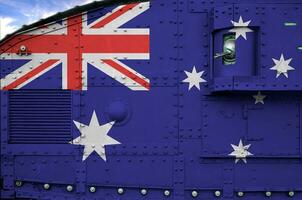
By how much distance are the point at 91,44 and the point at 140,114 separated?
35.8 inches

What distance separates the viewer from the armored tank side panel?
3686mm

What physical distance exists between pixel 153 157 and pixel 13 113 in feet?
5.19

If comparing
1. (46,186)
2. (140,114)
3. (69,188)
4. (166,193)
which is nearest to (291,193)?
(166,193)

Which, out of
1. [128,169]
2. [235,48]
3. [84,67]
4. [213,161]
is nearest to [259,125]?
[213,161]

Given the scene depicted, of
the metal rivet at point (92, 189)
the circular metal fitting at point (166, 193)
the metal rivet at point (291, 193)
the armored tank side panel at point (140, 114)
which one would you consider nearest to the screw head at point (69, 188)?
the armored tank side panel at point (140, 114)

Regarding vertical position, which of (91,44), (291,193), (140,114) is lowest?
(291,193)

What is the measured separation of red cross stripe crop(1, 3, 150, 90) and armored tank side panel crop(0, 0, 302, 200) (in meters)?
0.01

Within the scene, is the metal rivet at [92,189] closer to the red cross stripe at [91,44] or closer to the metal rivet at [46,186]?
the metal rivet at [46,186]

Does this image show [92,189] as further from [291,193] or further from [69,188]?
[291,193]

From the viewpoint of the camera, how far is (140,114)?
3.72 meters

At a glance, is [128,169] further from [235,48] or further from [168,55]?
[235,48]

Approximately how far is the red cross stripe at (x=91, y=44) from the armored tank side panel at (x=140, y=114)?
1 cm

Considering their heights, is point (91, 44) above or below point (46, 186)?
above

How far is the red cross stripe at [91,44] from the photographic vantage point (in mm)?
3699
